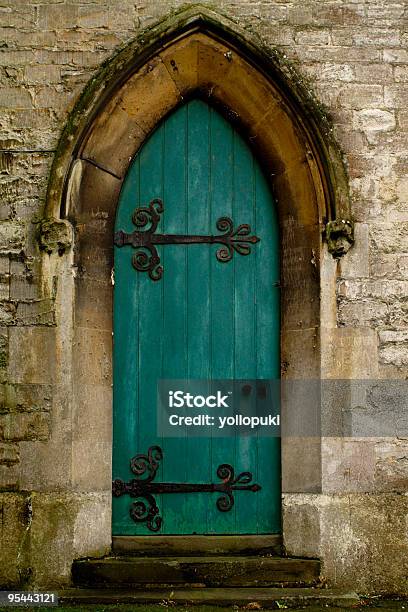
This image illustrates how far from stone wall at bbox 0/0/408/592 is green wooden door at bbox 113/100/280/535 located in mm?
267

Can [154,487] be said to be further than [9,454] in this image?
Yes

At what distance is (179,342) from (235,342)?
0.35 metres

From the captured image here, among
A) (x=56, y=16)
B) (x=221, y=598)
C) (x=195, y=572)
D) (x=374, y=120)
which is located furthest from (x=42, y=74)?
(x=221, y=598)

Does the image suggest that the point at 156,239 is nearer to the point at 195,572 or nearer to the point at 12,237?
the point at 12,237

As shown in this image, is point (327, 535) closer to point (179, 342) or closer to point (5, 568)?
point (179, 342)

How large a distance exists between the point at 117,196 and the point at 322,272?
4.49 ft

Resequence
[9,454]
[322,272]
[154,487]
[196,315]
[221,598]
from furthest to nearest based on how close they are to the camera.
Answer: [196,315] < [154,487] < [322,272] < [9,454] < [221,598]

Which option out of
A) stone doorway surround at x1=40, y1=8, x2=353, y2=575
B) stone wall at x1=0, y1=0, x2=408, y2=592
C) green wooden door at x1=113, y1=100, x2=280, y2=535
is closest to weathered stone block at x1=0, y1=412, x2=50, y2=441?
stone wall at x1=0, y1=0, x2=408, y2=592

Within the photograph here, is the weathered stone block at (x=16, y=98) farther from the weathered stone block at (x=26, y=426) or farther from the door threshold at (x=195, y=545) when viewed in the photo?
the door threshold at (x=195, y=545)

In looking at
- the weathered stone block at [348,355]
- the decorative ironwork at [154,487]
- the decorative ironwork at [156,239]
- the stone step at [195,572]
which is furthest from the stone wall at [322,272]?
the decorative ironwork at [156,239]

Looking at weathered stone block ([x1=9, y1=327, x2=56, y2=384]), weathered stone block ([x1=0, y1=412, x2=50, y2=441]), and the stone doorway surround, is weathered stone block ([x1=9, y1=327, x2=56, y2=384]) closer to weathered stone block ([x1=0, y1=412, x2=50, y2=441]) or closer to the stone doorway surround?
the stone doorway surround

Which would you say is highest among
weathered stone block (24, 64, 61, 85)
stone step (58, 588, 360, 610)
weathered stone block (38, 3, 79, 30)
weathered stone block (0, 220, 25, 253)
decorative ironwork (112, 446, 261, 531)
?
weathered stone block (38, 3, 79, 30)

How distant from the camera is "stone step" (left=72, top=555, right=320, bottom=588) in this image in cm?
541

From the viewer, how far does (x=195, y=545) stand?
5672 mm
